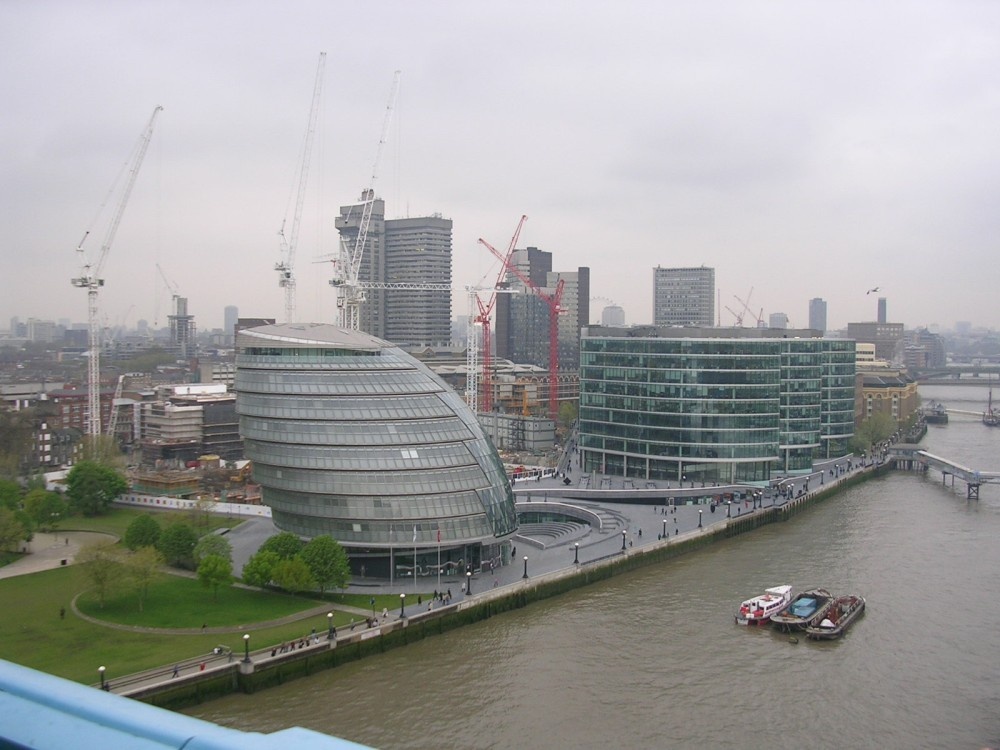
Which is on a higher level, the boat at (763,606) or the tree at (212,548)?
the tree at (212,548)

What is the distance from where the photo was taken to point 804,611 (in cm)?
3828

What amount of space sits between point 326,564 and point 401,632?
16.2 ft

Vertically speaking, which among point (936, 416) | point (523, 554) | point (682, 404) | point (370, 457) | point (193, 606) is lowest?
point (523, 554)

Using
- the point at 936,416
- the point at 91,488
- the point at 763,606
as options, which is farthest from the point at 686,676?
the point at 936,416

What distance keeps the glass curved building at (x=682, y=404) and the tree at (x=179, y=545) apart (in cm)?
3649

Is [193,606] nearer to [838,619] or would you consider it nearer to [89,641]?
[89,641]

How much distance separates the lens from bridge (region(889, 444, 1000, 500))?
228 ft

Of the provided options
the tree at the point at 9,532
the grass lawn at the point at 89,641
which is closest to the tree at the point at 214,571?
the grass lawn at the point at 89,641

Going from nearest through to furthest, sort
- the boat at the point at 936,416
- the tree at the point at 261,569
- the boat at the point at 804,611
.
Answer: the boat at the point at 804,611 < the tree at the point at 261,569 < the boat at the point at 936,416

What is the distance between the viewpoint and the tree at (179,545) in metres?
43.1

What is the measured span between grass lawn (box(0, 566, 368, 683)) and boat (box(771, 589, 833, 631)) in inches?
660

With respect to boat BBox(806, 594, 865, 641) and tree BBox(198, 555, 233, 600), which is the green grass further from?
boat BBox(806, 594, 865, 641)

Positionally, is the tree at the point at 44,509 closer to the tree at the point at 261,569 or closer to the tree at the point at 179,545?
the tree at the point at 179,545

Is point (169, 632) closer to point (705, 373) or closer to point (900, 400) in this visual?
point (705, 373)
